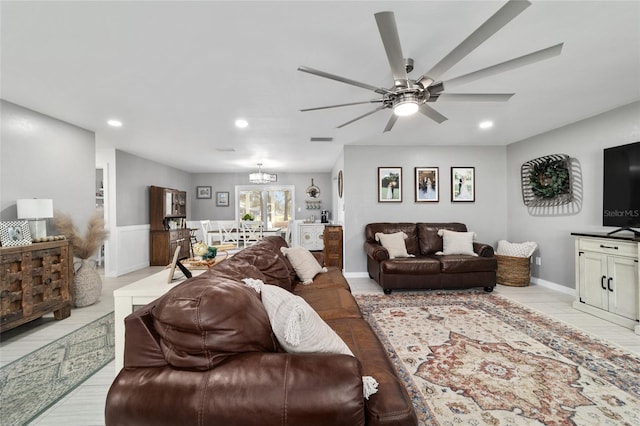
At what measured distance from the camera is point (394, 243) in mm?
4281

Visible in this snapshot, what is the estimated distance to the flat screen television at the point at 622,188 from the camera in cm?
291

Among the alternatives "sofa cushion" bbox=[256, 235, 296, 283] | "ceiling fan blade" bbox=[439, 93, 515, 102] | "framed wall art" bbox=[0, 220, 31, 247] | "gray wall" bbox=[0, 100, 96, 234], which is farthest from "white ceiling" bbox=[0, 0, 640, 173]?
"sofa cushion" bbox=[256, 235, 296, 283]

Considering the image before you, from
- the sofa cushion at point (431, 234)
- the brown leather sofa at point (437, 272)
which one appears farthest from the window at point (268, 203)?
the brown leather sofa at point (437, 272)

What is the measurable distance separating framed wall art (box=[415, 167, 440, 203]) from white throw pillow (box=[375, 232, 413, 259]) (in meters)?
0.98

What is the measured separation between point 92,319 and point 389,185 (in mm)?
4711

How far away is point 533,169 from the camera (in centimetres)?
435

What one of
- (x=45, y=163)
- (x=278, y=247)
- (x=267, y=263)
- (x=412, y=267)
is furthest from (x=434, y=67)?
(x=45, y=163)

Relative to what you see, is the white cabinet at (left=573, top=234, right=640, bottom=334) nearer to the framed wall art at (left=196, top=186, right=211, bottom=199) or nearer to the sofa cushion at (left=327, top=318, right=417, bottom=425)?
the sofa cushion at (left=327, top=318, right=417, bottom=425)

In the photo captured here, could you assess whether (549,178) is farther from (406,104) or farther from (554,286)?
(406,104)

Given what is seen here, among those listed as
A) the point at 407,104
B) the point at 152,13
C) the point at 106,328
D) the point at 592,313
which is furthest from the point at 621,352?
the point at 106,328

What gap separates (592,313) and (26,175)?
6.74 m

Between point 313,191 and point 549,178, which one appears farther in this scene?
point 313,191

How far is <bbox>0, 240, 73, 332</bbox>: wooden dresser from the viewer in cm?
255

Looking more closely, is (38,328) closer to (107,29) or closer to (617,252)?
(107,29)
